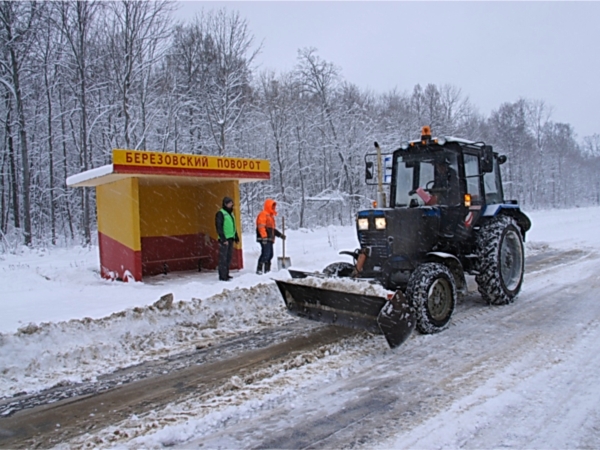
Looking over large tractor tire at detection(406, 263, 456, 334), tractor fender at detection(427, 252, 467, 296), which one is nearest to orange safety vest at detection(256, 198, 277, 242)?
tractor fender at detection(427, 252, 467, 296)

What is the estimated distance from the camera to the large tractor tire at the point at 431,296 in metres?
5.44

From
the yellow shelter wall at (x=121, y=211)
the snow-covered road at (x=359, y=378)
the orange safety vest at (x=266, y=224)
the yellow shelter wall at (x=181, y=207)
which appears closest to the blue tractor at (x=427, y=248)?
the snow-covered road at (x=359, y=378)

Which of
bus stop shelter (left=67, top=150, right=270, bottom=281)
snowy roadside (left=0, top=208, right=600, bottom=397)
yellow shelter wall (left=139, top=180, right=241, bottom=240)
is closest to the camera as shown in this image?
snowy roadside (left=0, top=208, right=600, bottom=397)

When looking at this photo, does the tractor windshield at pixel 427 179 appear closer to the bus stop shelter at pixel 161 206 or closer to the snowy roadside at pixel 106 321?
the snowy roadside at pixel 106 321

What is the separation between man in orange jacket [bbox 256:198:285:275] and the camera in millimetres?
10062

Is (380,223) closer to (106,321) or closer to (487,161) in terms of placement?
(487,161)

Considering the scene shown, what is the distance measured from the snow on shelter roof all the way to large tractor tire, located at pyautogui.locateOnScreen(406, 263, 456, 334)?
5.62m

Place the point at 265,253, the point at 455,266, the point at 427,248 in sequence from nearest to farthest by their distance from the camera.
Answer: the point at 455,266 < the point at 427,248 < the point at 265,253

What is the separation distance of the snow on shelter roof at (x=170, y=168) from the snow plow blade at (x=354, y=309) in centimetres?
430

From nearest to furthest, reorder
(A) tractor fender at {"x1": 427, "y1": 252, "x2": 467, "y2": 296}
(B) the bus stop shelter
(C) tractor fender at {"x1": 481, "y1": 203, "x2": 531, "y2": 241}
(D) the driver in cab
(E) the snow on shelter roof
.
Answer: (A) tractor fender at {"x1": 427, "y1": 252, "x2": 467, "y2": 296} → (D) the driver in cab → (C) tractor fender at {"x1": 481, "y1": 203, "x2": 531, "y2": 241} → (E) the snow on shelter roof → (B) the bus stop shelter

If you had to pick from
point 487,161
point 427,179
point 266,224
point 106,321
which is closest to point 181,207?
point 266,224

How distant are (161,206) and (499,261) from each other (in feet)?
25.5

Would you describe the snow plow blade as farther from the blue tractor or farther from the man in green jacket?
the man in green jacket

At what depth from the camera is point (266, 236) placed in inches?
398
